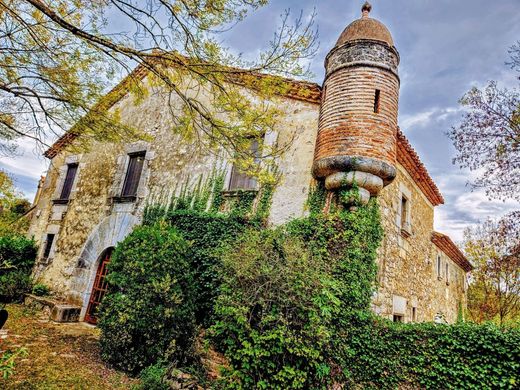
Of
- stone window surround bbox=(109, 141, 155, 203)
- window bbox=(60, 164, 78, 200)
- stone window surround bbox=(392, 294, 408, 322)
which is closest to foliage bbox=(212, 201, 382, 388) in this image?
stone window surround bbox=(392, 294, 408, 322)

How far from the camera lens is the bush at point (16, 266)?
9547 millimetres

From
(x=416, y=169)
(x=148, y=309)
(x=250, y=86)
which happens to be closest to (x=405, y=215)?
(x=416, y=169)

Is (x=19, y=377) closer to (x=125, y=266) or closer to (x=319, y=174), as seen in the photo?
(x=125, y=266)

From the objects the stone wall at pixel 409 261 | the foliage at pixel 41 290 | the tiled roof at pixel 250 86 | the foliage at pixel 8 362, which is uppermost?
the tiled roof at pixel 250 86

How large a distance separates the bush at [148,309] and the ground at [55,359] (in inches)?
15.4

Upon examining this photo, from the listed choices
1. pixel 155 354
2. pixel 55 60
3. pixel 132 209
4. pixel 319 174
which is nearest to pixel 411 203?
pixel 319 174

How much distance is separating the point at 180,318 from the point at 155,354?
654 mm

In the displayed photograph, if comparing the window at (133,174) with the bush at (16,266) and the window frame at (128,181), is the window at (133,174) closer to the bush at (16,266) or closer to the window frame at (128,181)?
the window frame at (128,181)

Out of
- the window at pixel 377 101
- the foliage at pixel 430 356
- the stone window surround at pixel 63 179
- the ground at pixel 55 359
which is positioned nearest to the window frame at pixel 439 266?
the foliage at pixel 430 356

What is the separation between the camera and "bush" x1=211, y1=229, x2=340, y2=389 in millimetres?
3936

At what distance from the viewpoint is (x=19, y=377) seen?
13.5 ft

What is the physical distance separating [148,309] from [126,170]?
616cm

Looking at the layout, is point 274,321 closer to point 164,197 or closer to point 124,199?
point 164,197

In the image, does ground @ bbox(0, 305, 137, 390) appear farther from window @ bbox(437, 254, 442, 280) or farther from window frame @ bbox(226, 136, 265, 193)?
window @ bbox(437, 254, 442, 280)
